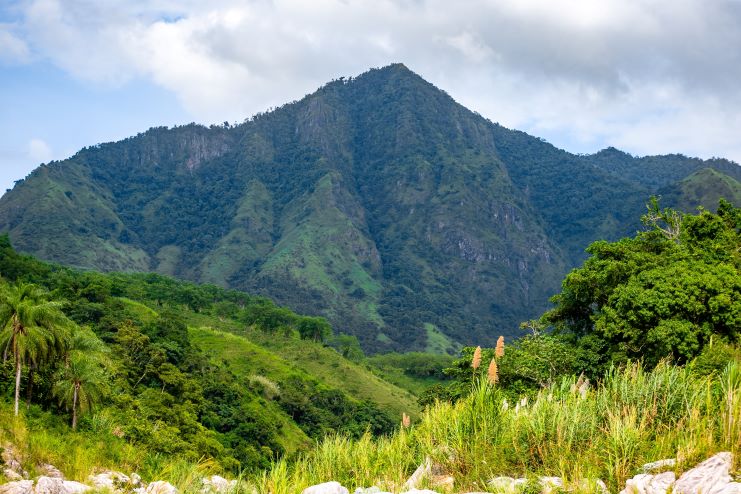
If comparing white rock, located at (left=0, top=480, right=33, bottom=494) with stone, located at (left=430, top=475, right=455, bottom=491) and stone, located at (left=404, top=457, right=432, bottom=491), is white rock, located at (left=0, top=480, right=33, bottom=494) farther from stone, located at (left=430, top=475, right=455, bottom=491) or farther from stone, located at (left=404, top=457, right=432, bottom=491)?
stone, located at (left=430, top=475, right=455, bottom=491)

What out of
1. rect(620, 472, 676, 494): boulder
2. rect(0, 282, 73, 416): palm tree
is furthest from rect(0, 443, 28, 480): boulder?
rect(620, 472, 676, 494): boulder

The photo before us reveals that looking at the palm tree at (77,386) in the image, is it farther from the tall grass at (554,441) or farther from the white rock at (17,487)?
the tall grass at (554,441)

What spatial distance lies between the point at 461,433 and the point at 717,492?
4.46 m

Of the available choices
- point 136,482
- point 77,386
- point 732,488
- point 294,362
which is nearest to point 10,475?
point 136,482

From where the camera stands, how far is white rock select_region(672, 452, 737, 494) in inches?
311

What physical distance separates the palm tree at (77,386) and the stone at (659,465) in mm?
31131

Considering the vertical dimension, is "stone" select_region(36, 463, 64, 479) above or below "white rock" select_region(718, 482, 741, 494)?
below

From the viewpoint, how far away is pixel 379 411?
88.5m

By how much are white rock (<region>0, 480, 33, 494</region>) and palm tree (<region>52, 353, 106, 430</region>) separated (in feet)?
58.2

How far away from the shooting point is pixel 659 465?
898cm

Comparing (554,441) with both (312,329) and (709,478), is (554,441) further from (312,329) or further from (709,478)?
(312,329)

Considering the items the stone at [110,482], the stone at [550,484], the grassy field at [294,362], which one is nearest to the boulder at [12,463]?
the stone at [110,482]

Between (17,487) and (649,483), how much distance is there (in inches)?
582

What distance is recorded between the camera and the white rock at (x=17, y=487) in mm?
13828
